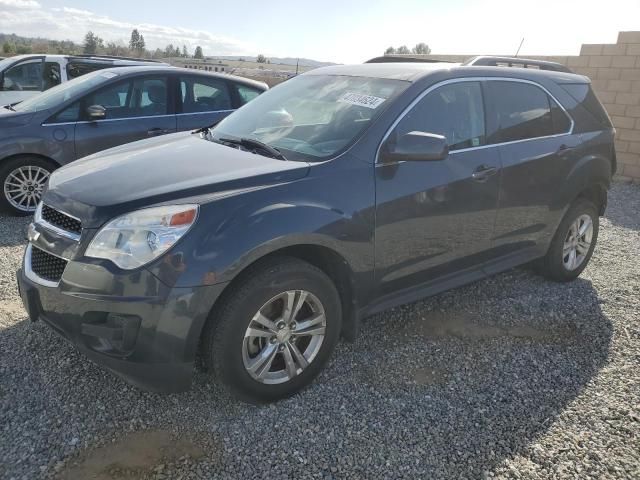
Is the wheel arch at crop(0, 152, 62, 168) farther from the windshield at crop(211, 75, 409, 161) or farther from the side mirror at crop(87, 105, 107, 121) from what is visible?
the windshield at crop(211, 75, 409, 161)

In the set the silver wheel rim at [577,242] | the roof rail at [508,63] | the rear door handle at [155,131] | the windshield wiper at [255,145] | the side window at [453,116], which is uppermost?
the roof rail at [508,63]

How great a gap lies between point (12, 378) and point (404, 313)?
260cm

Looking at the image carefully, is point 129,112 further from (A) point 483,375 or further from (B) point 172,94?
(A) point 483,375

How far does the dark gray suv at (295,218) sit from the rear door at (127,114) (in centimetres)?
273

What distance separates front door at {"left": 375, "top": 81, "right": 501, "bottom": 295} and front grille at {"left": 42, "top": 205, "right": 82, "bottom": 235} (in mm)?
1589

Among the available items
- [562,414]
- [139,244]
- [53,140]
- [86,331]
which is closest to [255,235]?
[139,244]

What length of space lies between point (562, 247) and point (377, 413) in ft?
8.53

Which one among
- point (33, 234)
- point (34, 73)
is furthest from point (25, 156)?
point (34, 73)

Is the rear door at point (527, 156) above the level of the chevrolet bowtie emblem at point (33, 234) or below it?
above

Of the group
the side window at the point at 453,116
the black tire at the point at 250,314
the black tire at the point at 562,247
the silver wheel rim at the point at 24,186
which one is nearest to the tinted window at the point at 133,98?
the silver wheel rim at the point at 24,186

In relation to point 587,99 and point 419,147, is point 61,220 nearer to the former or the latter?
point 419,147

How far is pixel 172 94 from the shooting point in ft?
21.3

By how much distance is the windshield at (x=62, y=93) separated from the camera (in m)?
6.01

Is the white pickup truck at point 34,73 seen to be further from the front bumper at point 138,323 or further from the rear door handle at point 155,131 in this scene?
the front bumper at point 138,323
